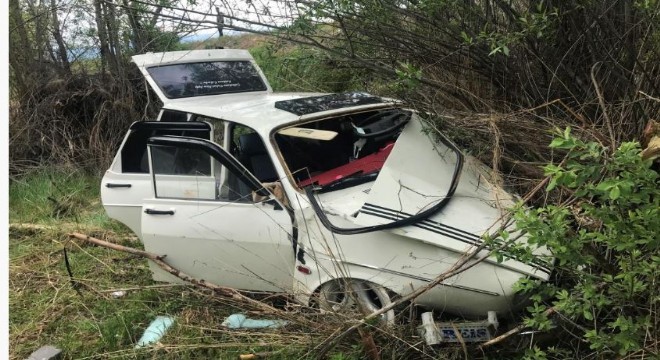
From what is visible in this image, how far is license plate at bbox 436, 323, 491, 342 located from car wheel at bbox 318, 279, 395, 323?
0.33 meters

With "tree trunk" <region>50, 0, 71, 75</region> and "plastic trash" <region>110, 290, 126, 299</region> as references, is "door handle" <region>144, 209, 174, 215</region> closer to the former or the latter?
"plastic trash" <region>110, 290, 126, 299</region>

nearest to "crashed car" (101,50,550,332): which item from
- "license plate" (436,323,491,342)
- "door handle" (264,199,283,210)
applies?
"door handle" (264,199,283,210)

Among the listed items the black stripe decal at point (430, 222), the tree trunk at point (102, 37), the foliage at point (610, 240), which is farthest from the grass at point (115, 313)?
the tree trunk at point (102, 37)

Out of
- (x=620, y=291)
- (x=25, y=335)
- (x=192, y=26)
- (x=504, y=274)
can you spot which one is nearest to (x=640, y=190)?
(x=620, y=291)

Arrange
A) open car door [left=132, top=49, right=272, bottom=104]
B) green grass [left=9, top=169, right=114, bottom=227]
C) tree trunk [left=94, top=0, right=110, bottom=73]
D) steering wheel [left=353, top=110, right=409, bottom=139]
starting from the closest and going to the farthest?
steering wheel [left=353, top=110, right=409, bottom=139]
open car door [left=132, top=49, right=272, bottom=104]
green grass [left=9, top=169, right=114, bottom=227]
tree trunk [left=94, top=0, right=110, bottom=73]

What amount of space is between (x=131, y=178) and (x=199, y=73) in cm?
121

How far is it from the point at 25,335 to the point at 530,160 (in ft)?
13.2

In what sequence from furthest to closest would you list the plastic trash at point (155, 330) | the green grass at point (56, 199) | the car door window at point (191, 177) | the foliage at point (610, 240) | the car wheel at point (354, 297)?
the green grass at point (56, 199) < the car door window at point (191, 177) < the plastic trash at point (155, 330) < the car wheel at point (354, 297) < the foliage at point (610, 240)

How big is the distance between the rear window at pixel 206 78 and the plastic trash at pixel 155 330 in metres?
1.97

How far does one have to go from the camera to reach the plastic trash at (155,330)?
3.88 meters

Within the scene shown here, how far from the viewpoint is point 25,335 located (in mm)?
4293

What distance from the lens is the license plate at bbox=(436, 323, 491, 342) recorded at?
315cm

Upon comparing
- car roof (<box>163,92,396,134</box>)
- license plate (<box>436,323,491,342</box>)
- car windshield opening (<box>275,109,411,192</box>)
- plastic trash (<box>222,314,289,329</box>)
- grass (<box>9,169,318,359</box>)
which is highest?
A: car roof (<box>163,92,396,134</box>)

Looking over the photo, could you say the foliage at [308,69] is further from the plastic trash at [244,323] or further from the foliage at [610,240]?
the foliage at [610,240]
